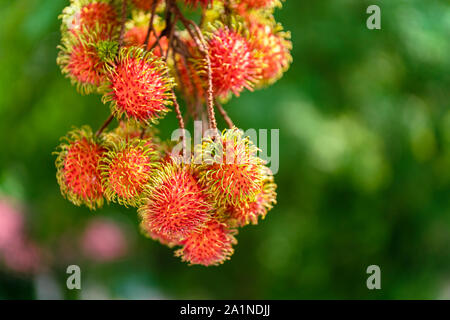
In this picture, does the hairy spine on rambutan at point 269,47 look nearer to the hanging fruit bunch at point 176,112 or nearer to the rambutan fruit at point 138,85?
the hanging fruit bunch at point 176,112

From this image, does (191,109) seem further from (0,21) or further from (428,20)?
(428,20)

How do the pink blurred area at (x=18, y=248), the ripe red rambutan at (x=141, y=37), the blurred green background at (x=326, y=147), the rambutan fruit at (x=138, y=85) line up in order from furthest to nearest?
the pink blurred area at (x=18, y=248), the blurred green background at (x=326, y=147), the ripe red rambutan at (x=141, y=37), the rambutan fruit at (x=138, y=85)

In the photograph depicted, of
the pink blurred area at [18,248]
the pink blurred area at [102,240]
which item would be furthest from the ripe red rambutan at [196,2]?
the pink blurred area at [102,240]

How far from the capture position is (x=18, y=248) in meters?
Answer: 2.31

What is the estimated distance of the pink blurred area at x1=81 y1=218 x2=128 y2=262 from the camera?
272 centimetres

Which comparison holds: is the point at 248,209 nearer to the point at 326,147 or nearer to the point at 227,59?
the point at 227,59

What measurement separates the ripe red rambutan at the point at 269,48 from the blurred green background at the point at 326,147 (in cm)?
68

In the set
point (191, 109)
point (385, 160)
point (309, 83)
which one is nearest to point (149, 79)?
point (191, 109)

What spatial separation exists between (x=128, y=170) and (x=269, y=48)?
0.43 metres

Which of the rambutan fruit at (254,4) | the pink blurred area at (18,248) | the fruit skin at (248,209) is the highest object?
the rambutan fruit at (254,4)

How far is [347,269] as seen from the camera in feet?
8.21

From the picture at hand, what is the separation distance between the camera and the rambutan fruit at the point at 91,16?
1045 millimetres

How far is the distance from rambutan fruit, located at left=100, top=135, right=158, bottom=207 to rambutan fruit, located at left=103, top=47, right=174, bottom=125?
6 cm

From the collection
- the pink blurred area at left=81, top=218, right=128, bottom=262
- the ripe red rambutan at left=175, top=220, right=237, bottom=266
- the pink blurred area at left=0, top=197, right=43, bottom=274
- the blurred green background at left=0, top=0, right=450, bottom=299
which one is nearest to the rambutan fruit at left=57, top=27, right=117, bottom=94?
the ripe red rambutan at left=175, top=220, right=237, bottom=266
